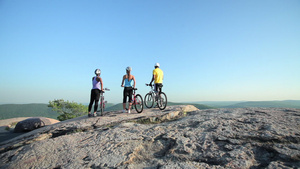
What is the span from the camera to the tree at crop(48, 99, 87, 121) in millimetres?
26062

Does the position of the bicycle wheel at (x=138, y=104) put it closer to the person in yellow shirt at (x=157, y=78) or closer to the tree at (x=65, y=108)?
the person in yellow shirt at (x=157, y=78)

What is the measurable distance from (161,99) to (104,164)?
5762mm

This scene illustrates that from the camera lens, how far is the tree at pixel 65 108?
2606 cm

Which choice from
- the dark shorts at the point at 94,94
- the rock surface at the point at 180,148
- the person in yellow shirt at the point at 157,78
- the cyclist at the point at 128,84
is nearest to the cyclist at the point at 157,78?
the person in yellow shirt at the point at 157,78

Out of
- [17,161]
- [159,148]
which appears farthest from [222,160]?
[17,161]

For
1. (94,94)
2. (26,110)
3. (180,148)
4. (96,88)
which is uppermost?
(96,88)

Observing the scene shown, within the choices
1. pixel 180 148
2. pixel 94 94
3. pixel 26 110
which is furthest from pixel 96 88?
pixel 26 110

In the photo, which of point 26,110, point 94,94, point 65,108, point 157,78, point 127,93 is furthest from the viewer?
point 26,110

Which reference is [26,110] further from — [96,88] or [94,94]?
[96,88]

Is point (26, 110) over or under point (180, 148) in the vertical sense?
under

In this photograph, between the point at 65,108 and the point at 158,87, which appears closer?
the point at 158,87

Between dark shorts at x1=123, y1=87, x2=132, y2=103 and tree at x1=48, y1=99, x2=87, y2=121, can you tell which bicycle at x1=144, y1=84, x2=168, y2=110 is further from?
tree at x1=48, y1=99, x2=87, y2=121

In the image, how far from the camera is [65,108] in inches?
1086

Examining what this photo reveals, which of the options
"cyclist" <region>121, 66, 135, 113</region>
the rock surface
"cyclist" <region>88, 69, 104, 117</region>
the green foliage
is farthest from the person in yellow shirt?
the green foliage
